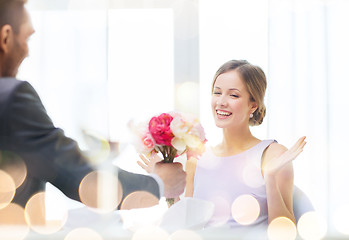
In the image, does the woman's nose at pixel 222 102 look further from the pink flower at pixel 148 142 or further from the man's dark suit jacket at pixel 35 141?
the man's dark suit jacket at pixel 35 141

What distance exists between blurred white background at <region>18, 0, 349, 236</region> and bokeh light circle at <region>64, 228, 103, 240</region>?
255 centimetres

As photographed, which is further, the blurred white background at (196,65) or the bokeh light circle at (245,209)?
the blurred white background at (196,65)

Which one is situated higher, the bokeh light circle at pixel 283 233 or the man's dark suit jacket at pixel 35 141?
the man's dark suit jacket at pixel 35 141

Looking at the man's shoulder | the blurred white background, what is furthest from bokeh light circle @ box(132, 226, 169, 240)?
the blurred white background

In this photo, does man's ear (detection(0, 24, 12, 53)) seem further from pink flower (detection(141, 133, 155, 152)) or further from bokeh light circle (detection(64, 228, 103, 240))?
bokeh light circle (detection(64, 228, 103, 240))

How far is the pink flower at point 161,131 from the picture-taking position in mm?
1659

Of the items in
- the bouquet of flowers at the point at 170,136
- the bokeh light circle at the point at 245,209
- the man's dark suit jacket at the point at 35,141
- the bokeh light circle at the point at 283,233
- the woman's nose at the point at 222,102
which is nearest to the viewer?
the bokeh light circle at the point at 283,233

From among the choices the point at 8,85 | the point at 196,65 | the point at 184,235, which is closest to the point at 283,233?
the point at 184,235

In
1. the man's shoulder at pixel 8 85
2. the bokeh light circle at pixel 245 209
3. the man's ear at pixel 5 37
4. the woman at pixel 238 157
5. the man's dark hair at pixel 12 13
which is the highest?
the man's dark hair at pixel 12 13

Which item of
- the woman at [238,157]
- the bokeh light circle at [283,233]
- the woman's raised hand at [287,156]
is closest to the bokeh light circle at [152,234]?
the bokeh light circle at [283,233]

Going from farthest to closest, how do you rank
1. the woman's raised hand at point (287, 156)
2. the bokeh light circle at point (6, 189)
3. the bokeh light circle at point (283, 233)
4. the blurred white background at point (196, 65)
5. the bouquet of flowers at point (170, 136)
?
the blurred white background at point (196, 65) → the woman's raised hand at point (287, 156) → the bouquet of flowers at point (170, 136) → the bokeh light circle at point (6, 189) → the bokeh light circle at point (283, 233)

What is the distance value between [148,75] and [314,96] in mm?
1528

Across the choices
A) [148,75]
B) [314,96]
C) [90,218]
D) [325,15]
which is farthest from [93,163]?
[325,15]

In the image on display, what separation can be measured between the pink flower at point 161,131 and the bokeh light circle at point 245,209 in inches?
28.4
